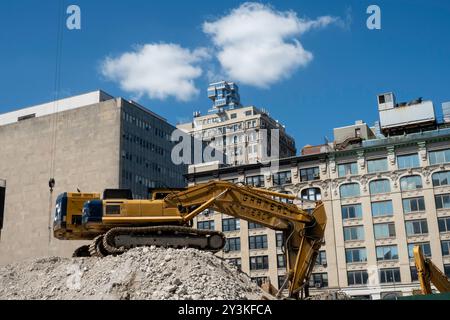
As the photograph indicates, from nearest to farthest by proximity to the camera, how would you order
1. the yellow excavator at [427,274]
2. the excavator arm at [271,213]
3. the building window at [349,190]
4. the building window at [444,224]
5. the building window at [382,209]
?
the excavator arm at [271,213]
the yellow excavator at [427,274]
the building window at [444,224]
the building window at [382,209]
the building window at [349,190]

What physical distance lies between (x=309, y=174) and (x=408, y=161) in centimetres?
1119

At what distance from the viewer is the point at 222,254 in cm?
6925

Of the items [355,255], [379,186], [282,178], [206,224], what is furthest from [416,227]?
[206,224]

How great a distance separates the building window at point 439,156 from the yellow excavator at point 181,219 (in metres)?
34.6

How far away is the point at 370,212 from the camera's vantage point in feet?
202

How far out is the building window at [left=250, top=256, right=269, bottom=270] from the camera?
215 feet

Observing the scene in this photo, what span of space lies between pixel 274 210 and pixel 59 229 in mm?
11410

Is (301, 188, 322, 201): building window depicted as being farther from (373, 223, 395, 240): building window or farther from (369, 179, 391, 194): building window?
(373, 223, 395, 240): building window

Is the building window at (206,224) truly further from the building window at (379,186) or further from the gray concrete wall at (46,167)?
the gray concrete wall at (46,167)

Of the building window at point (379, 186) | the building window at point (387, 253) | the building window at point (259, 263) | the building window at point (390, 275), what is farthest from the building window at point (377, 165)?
the building window at point (259, 263)

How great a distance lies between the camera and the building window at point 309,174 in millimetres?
65562

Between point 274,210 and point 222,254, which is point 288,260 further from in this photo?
point 222,254

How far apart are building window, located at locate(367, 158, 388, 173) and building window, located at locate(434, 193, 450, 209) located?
6.24 metres
